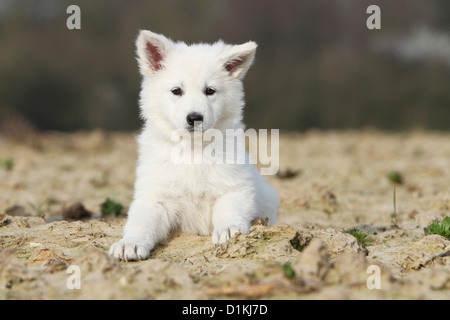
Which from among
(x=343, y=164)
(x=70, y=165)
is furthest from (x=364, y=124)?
(x=70, y=165)

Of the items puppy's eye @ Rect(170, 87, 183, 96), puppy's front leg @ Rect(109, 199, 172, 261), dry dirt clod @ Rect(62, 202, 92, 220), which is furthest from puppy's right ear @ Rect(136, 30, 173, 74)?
dry dirt clod @ Rect(62, 202, 92, 220)

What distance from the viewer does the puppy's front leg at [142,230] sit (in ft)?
11.4

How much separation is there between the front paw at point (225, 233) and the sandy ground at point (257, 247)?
68 mm

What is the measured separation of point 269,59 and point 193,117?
13.7 meters

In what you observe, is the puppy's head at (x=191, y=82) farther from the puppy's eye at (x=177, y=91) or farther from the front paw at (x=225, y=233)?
→ the front paw at (x=225, y=233)

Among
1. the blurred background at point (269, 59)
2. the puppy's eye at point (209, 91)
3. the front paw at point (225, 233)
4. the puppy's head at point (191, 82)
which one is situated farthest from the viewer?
the blurred background at point (269, 59)

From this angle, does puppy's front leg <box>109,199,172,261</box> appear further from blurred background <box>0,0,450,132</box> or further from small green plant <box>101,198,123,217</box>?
blurred background <box>0,0,450,132</box>

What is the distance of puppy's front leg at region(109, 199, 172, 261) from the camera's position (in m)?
3.48

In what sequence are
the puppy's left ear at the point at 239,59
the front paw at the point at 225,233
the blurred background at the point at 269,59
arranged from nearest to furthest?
the front paw at the point at 225,233 → the puppy's left ear at the point at 239,59 → the blurred background at the point at 269,59

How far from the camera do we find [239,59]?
4.37 m

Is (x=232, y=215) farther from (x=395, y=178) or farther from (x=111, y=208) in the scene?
(x=395, y=178)

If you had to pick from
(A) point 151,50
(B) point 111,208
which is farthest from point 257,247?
(B) point 111,208

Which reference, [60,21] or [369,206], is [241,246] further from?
[60,21]
